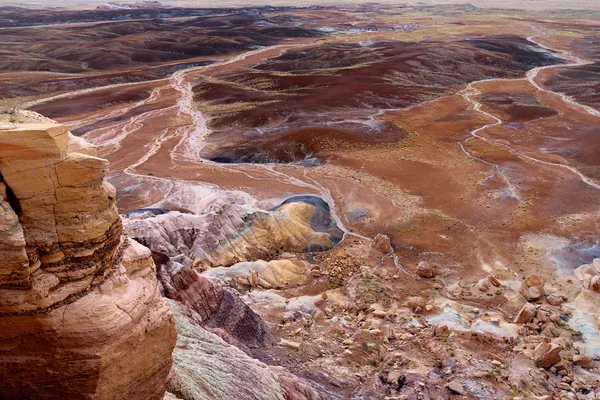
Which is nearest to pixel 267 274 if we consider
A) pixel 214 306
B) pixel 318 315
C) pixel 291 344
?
pixel 318 315

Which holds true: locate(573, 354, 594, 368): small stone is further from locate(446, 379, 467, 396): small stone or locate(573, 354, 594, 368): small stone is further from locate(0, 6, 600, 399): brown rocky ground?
locate(446, 379, 467, 396): small stone

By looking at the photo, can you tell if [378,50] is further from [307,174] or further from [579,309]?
[579,309]

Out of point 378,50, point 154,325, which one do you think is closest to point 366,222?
point 154,325

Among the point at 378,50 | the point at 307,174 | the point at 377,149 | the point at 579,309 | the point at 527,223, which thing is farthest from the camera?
the point at 378,50

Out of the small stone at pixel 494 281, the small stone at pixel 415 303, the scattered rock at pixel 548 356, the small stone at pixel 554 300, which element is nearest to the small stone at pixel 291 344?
the small stone at pixel 415 303

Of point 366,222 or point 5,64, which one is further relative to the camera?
point 5,64

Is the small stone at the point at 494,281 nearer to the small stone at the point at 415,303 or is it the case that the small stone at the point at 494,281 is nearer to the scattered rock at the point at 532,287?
the scattered rock at the point at 532,287
